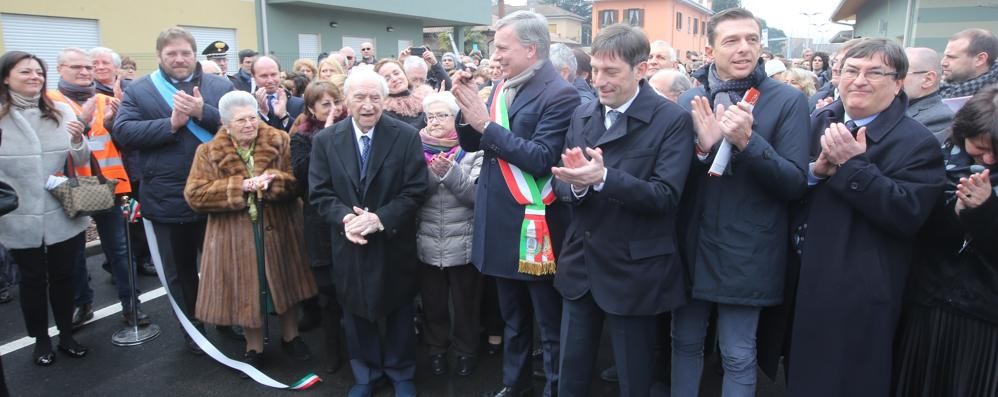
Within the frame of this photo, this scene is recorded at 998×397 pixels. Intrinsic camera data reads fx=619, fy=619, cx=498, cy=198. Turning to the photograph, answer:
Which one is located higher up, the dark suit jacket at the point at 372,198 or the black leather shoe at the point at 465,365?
the dark suit jacket at the point at 372,198

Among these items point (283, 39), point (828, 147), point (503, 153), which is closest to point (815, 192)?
point (828, 147)

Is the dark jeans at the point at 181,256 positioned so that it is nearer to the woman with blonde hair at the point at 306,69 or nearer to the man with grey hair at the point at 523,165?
the man with grey hair at the point at 523,165

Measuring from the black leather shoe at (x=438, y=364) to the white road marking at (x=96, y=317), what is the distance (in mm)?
2790

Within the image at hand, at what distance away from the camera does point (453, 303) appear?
4.04 metres

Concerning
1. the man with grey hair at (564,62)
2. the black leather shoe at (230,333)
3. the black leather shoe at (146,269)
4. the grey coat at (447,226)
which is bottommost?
the black leather shoe at (230,333)

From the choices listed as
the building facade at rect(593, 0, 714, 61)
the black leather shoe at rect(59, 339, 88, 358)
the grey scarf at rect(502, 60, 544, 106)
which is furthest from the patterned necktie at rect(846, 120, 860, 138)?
the building facade at rect(593, 0, 714, 61)

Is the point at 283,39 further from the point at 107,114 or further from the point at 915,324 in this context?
the point at 915,324

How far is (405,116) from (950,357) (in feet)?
11.3

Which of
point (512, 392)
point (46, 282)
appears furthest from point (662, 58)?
point (46, 282)

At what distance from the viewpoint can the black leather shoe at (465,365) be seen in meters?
4.00

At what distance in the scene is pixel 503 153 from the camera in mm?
3084

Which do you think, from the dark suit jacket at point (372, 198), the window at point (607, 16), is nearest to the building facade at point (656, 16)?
the window at point (607, 16)

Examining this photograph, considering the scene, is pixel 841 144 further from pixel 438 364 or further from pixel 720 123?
pixel 438 364

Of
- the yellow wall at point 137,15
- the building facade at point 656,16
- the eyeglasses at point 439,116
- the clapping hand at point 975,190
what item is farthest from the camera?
the building facade at point 656,16
